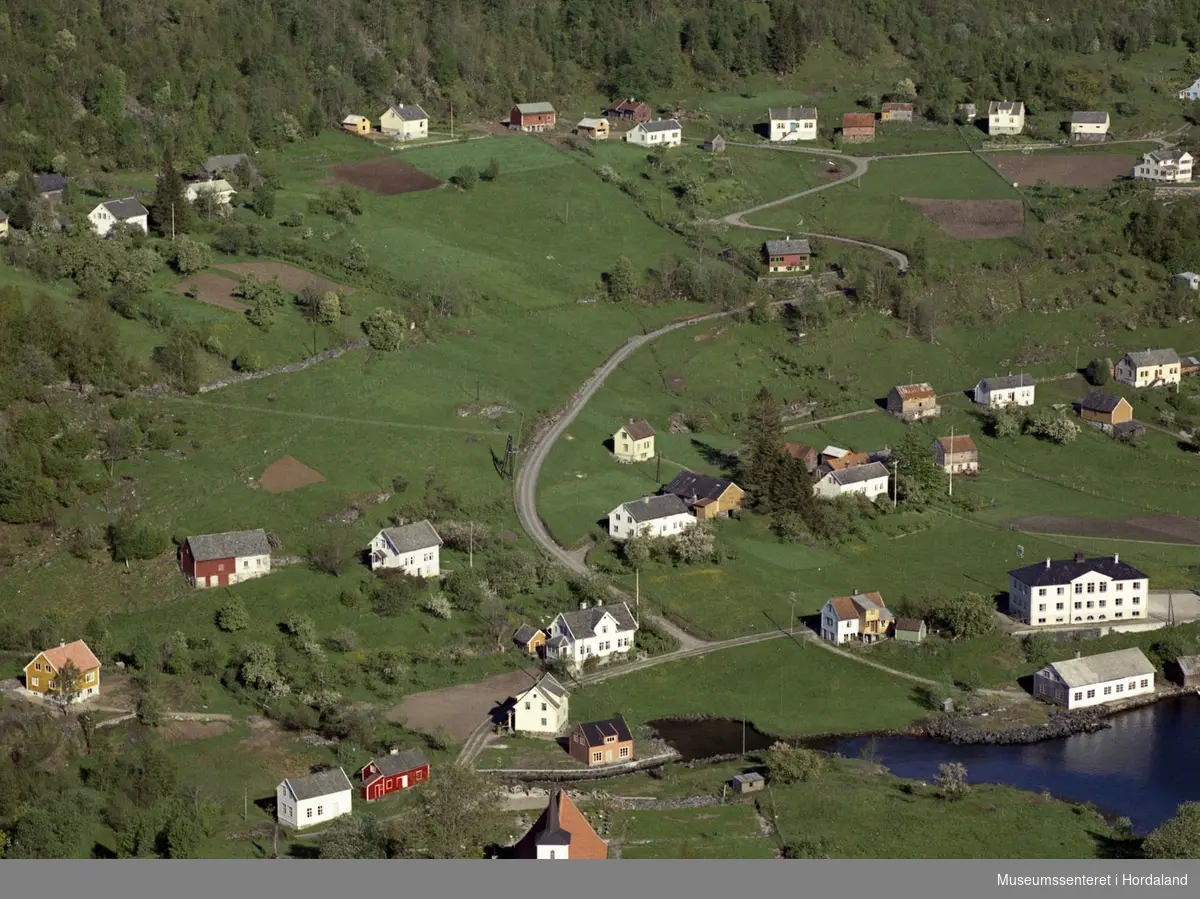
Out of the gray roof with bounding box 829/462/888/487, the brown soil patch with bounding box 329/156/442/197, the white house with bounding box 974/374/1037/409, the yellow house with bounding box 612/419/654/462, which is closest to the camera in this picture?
the gray roof with bounding box 829/462/888/487

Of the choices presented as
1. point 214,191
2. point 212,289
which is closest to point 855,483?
point 212,289

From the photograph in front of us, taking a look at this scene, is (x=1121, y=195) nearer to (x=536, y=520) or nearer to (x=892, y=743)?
(x=536, y=520)

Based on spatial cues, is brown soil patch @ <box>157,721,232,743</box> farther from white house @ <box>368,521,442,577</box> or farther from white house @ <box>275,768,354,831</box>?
white house @ <box>368,521,442,577</box>

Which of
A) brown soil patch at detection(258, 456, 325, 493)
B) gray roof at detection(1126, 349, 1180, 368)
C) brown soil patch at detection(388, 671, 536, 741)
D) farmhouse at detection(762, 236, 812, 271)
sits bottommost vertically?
brown soil patch at detection(388, 671, 536, 741)

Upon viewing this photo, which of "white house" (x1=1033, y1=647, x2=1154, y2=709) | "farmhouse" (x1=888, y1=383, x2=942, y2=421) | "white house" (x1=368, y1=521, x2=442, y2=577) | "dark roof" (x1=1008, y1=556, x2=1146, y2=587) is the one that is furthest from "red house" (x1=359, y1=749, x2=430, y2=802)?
"farmhouse" (x1=888, y1=383, x2=942, y2=421)

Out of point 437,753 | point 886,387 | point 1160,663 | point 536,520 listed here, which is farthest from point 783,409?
point 437,753

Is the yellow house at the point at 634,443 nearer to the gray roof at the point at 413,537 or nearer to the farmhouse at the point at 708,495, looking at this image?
the farmhouse at the point at 708,495
